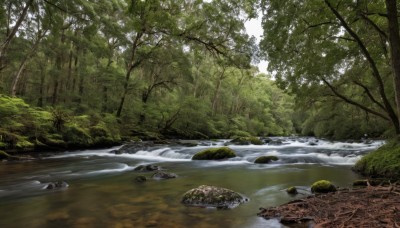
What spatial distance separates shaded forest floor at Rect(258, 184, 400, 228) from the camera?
3.95 m

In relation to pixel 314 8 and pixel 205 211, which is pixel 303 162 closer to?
pixel 314 8

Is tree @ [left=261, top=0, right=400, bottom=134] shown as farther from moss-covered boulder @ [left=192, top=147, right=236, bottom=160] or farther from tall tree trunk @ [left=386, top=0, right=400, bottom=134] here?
moss-covered boulder @ [left=192, top=147, right=236, bottom=160]

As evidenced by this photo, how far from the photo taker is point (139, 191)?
24.3 ft

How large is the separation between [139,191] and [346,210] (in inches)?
183

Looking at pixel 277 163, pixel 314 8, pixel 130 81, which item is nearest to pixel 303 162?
pixel 277 163

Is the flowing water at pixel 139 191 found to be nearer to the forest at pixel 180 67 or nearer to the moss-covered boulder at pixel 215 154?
the moss-covered boulder at pixel 215 154

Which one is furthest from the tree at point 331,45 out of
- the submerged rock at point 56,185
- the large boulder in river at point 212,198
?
the submerged rock at point 56,185

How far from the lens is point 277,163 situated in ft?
41.2

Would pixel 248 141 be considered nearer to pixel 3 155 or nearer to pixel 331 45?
pixel 331 45

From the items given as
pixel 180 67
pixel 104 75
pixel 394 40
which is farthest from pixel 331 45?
pixel 104 75

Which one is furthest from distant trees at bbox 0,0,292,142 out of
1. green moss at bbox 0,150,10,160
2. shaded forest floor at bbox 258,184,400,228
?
shaded forest floor at bbox 258,184,400,228

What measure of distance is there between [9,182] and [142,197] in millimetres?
4730

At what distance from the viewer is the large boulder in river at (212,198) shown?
5887 millimetres

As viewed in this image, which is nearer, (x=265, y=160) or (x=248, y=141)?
(x=265, y=160)
